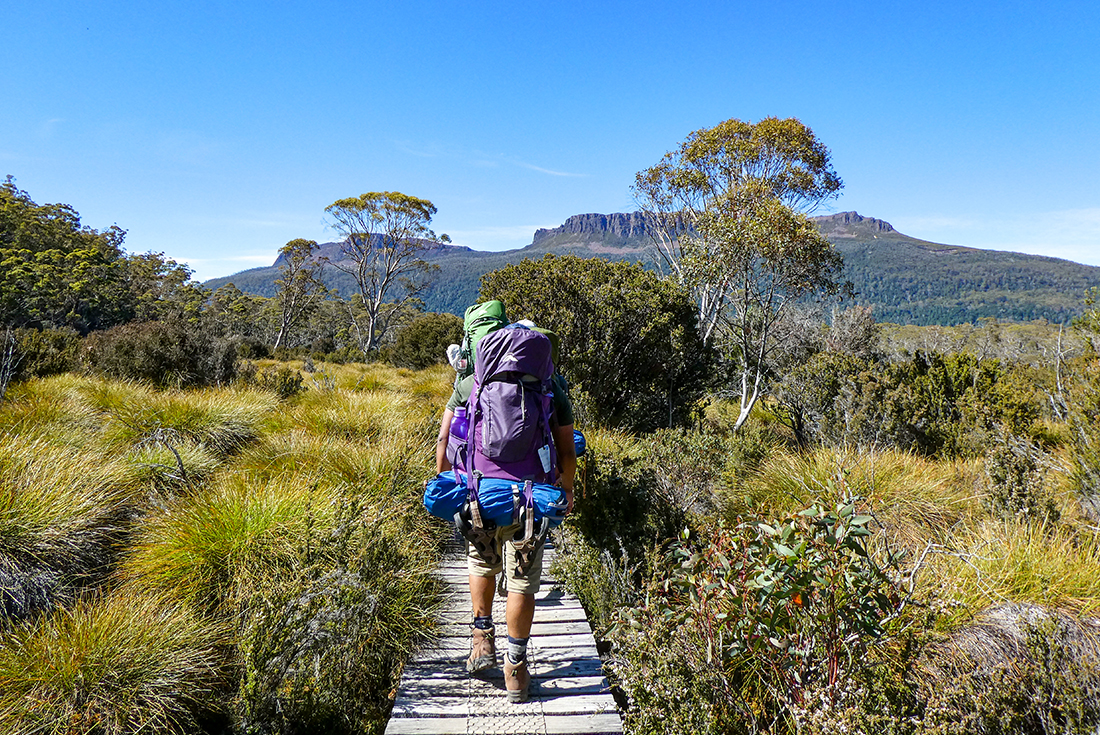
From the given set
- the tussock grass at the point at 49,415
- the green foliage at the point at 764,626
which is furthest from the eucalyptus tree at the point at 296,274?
the green foliage at the point at 764,626

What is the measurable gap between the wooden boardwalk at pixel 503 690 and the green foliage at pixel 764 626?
0.31 meters

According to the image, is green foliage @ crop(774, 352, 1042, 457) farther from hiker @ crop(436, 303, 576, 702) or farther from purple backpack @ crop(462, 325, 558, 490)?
purple backpack @ crop(462, 325, 558, 490)

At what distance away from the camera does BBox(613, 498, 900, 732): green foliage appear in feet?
7.11

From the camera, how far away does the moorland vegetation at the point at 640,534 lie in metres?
2.34

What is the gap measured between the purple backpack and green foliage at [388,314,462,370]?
1599cm

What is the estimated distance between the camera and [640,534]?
4.22 meters

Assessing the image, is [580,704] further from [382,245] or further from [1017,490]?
[382,245]

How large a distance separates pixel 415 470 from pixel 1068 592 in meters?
4.98

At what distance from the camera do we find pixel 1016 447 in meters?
4.93

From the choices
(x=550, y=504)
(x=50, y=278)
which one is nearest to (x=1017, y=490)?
(x=550, y=504)

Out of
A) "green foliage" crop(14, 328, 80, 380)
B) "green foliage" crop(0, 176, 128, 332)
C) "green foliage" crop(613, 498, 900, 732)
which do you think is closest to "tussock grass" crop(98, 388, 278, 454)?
"green foliage" crop(14, 328, 80, 380)

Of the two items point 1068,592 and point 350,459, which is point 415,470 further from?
point 1068,592

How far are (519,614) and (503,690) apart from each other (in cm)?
60

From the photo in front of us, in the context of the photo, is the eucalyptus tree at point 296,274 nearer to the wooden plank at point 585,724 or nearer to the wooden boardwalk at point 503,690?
the wooden boardwalk at point 503,690
